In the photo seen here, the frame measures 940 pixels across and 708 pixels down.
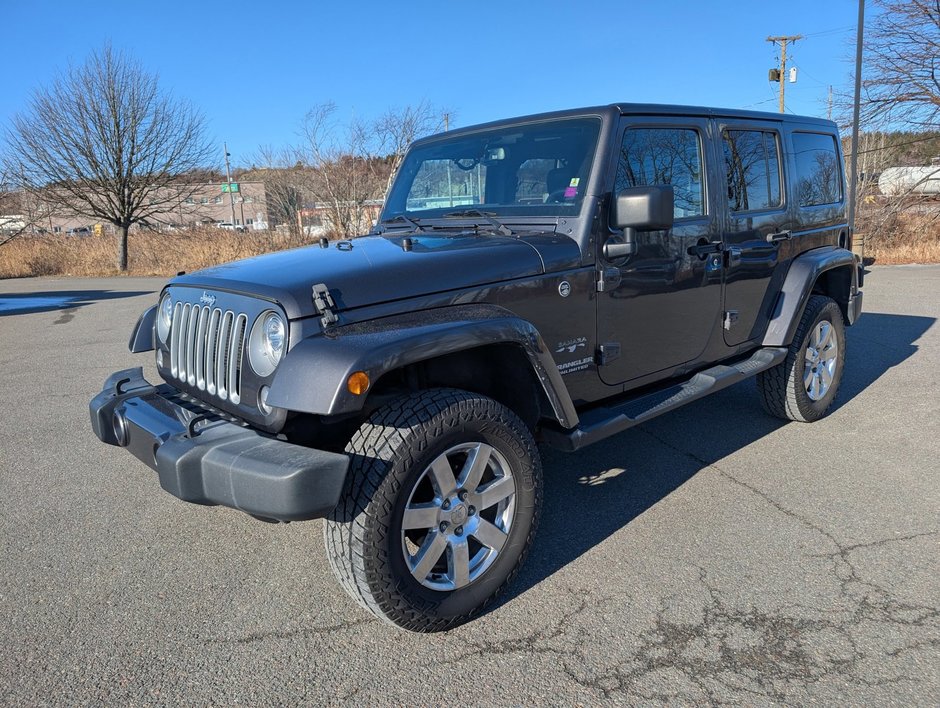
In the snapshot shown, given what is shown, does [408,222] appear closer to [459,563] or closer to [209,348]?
[209,348]

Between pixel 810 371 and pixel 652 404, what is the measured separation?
6.46 ft

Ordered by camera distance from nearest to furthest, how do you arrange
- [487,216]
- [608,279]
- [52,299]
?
[608,279] → [487,216] → [52,299]

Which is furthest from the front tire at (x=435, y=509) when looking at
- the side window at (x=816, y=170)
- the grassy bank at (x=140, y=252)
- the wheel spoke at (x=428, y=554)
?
the grassy bank at (x=140, y=252)

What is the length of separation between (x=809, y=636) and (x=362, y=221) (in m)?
20.0

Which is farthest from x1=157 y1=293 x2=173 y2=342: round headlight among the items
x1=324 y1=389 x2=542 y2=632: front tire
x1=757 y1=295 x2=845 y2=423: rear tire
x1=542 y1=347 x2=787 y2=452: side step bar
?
x1=757 y1=295 x2=845 y2=423: rear tire

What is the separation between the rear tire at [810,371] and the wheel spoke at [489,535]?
2720 millimetres

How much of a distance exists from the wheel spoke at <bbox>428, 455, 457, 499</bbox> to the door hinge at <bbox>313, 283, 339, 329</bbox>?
636 mm

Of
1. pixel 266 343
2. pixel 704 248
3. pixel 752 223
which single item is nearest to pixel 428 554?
pixel 266 343

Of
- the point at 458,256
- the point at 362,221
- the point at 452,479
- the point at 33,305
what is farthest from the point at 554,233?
the point at 362,221

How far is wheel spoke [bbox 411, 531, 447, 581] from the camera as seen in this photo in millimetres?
2500

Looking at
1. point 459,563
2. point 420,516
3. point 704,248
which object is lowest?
point 459,563

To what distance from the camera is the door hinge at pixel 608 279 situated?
10.5 feet

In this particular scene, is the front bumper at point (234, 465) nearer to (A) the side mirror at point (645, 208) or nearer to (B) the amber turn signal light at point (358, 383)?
(B) the amber turn signal light at point (358, 383)

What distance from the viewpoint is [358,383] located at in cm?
221
